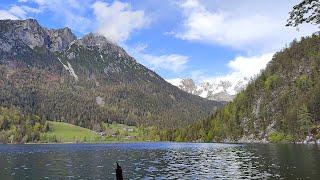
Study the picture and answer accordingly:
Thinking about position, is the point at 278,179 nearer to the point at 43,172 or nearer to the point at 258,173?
the point at 258,173

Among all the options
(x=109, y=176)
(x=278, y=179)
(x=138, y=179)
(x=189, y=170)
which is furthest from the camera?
(x=189, y=170)

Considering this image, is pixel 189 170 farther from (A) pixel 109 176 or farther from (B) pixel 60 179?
(B) pixel 60 179

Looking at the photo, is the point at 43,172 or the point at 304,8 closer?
the point at 304,8

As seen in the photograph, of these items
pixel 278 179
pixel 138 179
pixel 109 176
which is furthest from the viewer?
pixel 109 176

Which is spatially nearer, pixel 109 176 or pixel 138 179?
pixel 138 179

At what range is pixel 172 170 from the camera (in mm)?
86250

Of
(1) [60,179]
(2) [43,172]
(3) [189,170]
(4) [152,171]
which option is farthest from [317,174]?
(2) [43,172]

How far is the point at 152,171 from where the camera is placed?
8531cm

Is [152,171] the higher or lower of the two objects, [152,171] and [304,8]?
the lower

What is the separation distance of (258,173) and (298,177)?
9541mm

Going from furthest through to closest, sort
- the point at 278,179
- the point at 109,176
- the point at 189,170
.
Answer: the point at 189,170 → the point at 109,176 → the point at 278,179

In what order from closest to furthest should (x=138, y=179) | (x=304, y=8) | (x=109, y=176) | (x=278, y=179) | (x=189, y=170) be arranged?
1. (x=304, y=8)
2. (x=278, y=179)
3. (x=138, y=179)
4. (x=109, y=176)
5. (x=189, y=170)

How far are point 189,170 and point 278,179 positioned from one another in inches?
900

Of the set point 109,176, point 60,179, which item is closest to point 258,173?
point 109,176
